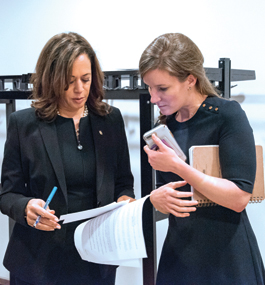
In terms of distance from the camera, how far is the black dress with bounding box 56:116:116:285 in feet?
4.17

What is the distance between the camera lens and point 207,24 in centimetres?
216

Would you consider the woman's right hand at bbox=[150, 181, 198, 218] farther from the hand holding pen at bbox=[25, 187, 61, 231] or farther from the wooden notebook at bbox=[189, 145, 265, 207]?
the hand holding pen at bbox=[25, 187, 61, 231]

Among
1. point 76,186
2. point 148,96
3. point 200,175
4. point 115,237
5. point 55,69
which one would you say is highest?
point 55,69

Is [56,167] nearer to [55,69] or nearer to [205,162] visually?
[55,69]

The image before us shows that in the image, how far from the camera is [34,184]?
4.12ft

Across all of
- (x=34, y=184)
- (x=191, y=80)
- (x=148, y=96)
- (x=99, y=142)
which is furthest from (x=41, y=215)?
(x=148, y=96)

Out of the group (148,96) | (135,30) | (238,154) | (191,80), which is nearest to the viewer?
(238,154)

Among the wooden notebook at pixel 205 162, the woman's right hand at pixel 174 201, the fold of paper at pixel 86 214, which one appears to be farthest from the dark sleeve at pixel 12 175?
the wooden notebook at pixel 205 162

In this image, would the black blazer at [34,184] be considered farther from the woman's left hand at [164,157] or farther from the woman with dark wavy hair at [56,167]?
the woman's left hand at [164,157]

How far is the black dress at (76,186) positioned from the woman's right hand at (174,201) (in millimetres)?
309

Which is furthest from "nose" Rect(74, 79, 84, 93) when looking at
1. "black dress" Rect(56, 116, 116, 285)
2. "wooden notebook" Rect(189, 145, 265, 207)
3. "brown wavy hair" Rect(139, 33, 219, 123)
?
"wooden notebook" Rect(189, 145, 265, 207)

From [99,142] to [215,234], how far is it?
19.8 inches

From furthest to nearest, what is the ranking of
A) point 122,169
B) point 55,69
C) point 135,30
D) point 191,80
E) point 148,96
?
point 135,30 → point 148,96 → point 122,169 → point 55,69 → point 191,80

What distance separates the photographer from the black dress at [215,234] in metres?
1.02
